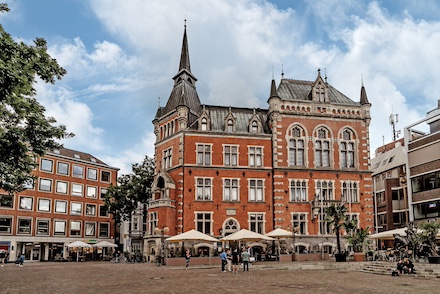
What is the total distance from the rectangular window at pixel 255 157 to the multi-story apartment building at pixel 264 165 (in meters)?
0.11

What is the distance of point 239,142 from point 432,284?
29.6 m

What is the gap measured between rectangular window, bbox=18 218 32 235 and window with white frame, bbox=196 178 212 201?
29862mm

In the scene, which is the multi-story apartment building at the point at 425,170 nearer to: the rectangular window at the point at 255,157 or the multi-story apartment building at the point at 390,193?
the multi-story apartment building at the point at 390,193

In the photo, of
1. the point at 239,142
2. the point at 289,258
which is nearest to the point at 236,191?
the point at 239,142

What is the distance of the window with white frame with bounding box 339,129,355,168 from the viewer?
49156 millimetres

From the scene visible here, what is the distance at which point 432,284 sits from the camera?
19703 millimetres

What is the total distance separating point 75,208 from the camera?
224 ft

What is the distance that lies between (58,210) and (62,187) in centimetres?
354

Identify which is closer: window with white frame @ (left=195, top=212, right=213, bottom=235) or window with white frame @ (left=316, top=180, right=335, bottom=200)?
window with white frame @ (left=195, top=212, right=213, bottom=235)

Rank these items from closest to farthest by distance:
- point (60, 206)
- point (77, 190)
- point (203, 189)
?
1. point (203, 189)
2. point (60, 206)
3. point (77, 190)

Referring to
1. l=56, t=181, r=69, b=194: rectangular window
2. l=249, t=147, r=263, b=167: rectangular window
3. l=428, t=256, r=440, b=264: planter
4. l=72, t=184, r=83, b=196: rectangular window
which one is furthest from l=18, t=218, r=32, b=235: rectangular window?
l=428, t=256, r=440, b=264: planter

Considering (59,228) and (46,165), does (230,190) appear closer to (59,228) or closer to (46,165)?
(59,228)

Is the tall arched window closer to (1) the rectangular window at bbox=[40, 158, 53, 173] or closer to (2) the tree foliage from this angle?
(2) the tree foliage

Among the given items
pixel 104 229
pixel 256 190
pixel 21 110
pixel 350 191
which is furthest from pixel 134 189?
pixel 21 110
